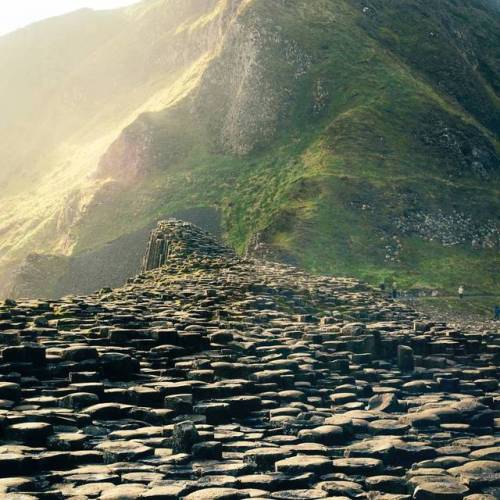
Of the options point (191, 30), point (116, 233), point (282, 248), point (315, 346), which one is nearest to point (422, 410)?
point (315, 346)

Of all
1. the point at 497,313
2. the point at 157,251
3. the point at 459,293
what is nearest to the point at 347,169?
the point at 459,293

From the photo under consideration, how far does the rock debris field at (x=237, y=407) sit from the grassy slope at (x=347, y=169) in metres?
44.0

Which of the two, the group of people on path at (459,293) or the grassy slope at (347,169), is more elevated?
the grassy slope at (347,169)

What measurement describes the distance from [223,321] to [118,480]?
13716mm

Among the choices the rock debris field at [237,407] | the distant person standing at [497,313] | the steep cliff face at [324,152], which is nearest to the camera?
the rock debris field at [237,407]

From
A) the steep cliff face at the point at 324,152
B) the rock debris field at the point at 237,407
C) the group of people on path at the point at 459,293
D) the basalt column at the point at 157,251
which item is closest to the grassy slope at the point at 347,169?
the steep cliff face at the point at 324,152

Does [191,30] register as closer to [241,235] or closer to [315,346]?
[241,235]

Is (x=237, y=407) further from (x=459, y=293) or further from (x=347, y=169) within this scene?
(x=347, y=169)

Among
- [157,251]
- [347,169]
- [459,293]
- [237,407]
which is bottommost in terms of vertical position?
[237,407]

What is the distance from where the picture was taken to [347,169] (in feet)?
278

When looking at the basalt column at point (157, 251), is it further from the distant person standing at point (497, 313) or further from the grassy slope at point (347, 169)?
the distant person standing at point (497, 313)

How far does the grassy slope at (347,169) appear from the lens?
240ft

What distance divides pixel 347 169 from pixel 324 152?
680cm

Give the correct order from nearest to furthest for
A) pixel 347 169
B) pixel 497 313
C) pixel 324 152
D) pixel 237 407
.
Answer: pixel 237 407
pixel 497 313
pixel 347 169
pixel 324 152
